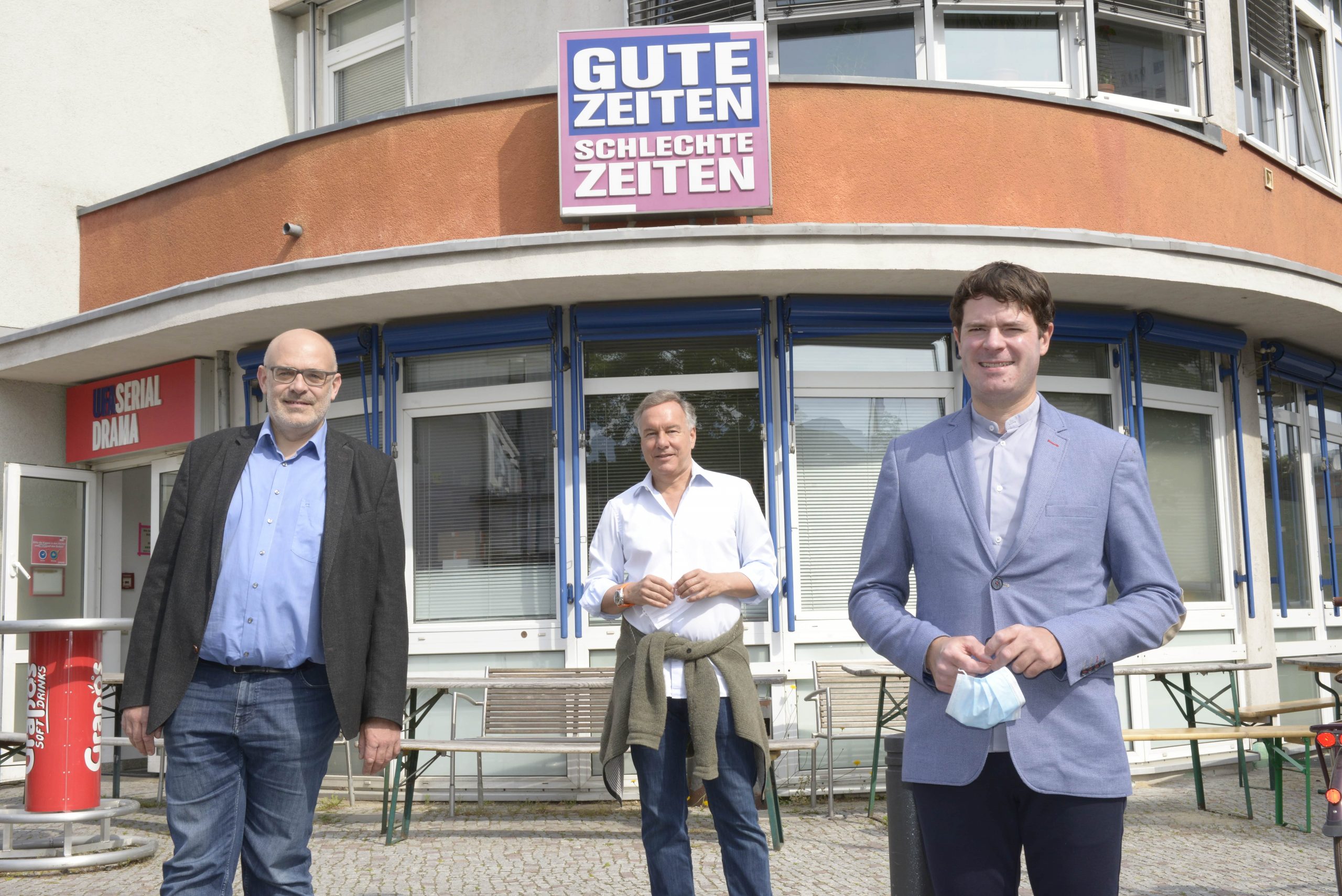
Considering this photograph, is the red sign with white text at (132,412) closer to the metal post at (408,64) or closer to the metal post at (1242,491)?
the metal post at (408,64)

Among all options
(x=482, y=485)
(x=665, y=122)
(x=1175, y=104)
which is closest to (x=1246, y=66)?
(x=1175, y=104)

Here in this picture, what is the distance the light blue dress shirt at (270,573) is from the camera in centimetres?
329

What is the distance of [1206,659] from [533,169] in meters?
5.69

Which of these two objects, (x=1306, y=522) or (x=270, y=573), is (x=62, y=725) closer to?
(x=270, y=573)

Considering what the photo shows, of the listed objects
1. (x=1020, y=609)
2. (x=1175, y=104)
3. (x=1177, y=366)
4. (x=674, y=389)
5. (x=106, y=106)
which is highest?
(x=106, y=106)

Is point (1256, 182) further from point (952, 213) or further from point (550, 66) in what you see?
point (550, 66)

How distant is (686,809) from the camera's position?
13.5 ft

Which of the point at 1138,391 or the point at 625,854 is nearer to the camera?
the point at 625,854

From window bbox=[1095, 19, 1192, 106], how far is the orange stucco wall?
0.77 meters

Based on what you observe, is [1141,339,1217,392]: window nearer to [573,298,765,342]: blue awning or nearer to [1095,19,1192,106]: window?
[1095,19,1192,106]: window

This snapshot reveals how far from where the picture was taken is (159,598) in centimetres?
337

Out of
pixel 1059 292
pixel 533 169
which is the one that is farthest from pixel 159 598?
pixel 1059 292

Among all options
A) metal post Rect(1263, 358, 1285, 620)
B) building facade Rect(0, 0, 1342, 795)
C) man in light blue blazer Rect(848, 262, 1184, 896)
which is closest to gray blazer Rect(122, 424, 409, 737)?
man in light blue blazer Rect(848, 262, 1184, 896)

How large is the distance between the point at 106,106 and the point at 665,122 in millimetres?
5801
